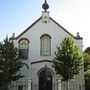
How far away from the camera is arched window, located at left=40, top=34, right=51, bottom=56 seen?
40.8m

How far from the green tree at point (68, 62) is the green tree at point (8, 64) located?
4.81 meters

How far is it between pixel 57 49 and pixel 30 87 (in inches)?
250

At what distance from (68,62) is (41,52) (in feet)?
19.5

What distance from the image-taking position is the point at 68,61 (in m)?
36.0

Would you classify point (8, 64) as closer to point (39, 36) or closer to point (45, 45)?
point (45, 45)

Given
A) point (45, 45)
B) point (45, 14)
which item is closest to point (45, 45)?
point (45, 45)

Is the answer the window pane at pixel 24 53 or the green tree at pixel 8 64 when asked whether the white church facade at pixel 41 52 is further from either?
the green tree at pixel 8 64

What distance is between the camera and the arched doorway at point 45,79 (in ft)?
127

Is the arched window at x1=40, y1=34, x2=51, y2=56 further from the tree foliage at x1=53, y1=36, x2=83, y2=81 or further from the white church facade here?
the tree foliage at x1=53, y1=36, x2=83, y2=81

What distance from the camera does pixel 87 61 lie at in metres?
47.4

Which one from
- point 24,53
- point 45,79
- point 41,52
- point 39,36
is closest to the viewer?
point 45,79

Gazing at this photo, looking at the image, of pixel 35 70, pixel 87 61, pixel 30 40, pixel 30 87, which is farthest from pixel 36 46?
pixel 87 61

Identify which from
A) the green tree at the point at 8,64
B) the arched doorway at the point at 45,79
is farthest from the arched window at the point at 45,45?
the green tree at the point at 8,64

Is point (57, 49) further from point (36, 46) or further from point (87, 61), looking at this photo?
point (87, 61)
